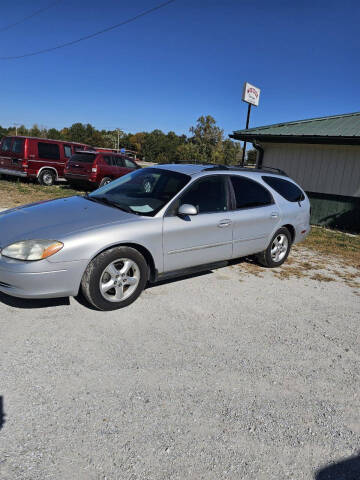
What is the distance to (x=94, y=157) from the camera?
13.3 meters

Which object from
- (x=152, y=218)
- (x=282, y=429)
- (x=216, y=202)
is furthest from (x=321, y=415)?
(x=216, y=202)

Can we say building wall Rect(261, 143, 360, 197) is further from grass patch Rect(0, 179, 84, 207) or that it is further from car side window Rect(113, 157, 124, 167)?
grass patch Rect(0, 179, 84, 207)

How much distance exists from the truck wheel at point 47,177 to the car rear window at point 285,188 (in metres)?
11.2

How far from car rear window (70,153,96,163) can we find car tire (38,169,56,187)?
1477 mm

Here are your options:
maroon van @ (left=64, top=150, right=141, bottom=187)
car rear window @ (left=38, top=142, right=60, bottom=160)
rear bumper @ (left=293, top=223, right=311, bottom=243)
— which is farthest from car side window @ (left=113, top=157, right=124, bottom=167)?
rear bumper @ (left=293, top=223, right=311, bottom=243)

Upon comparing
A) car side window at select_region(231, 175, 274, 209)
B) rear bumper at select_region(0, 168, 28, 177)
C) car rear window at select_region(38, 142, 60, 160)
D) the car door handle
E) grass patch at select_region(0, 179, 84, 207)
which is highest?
car rear window at select_region(38, 142, 60, 160)

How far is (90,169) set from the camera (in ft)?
43.2

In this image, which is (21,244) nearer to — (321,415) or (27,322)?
(27,322)

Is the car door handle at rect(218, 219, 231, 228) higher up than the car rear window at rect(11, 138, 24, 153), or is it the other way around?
the car rear window at rect(11, 138, 24, 153)

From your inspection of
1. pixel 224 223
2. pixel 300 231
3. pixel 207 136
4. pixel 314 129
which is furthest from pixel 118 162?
pixel 207 136

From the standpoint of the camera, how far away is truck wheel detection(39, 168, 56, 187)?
1418cm

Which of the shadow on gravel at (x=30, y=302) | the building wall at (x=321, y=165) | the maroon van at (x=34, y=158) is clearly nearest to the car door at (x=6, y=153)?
the maroon van at (x=34, y=158)

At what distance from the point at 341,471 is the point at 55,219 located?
3282 millimetres

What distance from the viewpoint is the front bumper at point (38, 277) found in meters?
3.17
